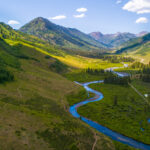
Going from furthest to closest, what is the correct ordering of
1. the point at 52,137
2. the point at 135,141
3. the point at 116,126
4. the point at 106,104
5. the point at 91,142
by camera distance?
1. the point at 106,104
2. the point at 116,126
3. the point at 135,141
4. the point at 91,142
5. the point at 52,137

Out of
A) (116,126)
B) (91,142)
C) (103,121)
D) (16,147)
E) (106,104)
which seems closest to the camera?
(16,147)

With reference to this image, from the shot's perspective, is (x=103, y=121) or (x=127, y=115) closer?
(x=103, y=121)

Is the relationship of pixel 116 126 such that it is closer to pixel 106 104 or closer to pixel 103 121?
pixel 103 121

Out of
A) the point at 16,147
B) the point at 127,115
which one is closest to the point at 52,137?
the point at 16,147

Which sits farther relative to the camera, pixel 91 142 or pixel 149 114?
pixel 149 114

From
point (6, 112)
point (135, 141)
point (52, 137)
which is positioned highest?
point (6, 112)

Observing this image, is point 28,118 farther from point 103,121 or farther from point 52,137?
point 103,121

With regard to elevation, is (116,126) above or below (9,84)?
below

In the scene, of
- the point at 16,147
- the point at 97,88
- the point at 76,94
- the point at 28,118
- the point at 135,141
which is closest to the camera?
the point at 16,147

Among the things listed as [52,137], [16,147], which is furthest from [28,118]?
[16,147]
